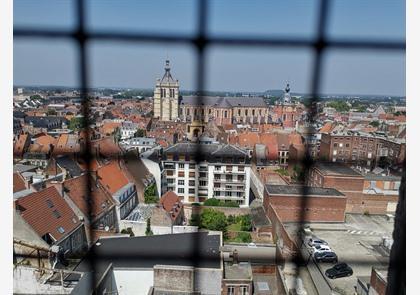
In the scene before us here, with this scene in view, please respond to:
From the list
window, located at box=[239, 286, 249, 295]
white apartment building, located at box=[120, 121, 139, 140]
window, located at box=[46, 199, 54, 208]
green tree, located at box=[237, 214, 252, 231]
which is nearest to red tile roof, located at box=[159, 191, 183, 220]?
white apartment building, located at box=[120, 121, 139, 140]

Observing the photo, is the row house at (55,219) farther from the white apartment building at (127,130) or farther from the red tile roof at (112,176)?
the white apartment building at (127,130)

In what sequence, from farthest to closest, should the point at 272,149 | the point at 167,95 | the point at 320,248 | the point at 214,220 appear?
the point at 214,220 < the point at 320,248 < the point at 167,95 < the point at 272,149

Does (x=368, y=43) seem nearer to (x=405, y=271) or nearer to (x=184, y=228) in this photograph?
(x=405, y=271)

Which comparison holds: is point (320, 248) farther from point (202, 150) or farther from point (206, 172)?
point (202, 150)

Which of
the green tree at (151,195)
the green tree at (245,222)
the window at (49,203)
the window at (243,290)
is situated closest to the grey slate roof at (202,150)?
the window at (49,203)

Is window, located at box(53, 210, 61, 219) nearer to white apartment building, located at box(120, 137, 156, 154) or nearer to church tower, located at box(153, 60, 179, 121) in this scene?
white apartment building, located at box(120, 137, 156, 154)

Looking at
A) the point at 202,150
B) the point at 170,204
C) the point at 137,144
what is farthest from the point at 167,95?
the point at 170,204

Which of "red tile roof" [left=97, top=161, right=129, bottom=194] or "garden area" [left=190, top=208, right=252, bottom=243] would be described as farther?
"garden area" [left=190, top=208, right=252, bottom=243]
